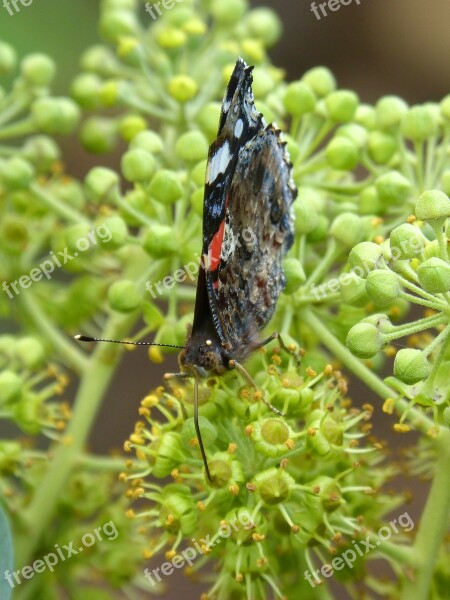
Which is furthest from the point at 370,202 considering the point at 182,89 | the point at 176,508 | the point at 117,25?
the point at 117,25

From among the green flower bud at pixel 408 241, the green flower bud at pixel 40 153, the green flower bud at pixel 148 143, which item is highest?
the green flower bud at pixel 40 153

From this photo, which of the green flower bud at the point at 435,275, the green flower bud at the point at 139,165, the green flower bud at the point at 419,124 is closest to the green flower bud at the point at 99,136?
the green flower bud at the point at 139,165

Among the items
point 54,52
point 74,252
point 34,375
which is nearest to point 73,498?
point 34,375

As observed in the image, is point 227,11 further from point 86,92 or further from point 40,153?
point 40,153

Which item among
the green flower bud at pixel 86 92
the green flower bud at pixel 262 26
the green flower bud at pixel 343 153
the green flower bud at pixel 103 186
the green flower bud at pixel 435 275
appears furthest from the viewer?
the green flower bud at pixel 262 26

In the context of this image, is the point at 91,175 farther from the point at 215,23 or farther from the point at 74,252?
the point at 215,23

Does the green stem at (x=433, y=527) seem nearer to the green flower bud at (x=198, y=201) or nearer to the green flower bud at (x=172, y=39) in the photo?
the green flower bud at (x=198, y=201)
